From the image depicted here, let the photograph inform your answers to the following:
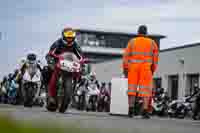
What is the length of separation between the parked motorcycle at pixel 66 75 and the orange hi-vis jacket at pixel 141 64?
90 centimetres

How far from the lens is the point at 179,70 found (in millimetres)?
33438

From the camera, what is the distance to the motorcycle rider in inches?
426

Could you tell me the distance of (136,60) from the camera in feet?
34.6

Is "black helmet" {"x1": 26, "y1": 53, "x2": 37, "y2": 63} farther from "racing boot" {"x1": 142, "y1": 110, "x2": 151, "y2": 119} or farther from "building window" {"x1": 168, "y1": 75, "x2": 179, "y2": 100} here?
"building window" {"x1": 168, "y1": 75, "x2": 179, "y2": 100}

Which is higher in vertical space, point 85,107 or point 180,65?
point 180,65

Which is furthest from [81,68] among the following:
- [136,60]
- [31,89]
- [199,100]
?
[199,100]

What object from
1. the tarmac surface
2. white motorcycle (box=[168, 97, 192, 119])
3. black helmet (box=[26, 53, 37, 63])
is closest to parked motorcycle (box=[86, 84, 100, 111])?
white motorcycle (box=[168, 97, 192, 119])

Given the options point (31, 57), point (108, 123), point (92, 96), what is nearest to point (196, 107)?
point (31, 57)

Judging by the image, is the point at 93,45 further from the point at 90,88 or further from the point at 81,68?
the point at 81,68

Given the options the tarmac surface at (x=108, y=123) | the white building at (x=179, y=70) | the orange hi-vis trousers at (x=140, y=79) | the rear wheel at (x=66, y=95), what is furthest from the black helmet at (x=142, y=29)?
the white building at (x=179, y=70)

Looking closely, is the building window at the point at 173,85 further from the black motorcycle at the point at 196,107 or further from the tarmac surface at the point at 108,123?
the tarmac surface at the point at 108,123

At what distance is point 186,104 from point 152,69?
1077 centimetres

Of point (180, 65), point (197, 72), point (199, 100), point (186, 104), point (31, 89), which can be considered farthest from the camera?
point (180, 65)

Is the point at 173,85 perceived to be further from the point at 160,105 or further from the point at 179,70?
the point at 160,105
